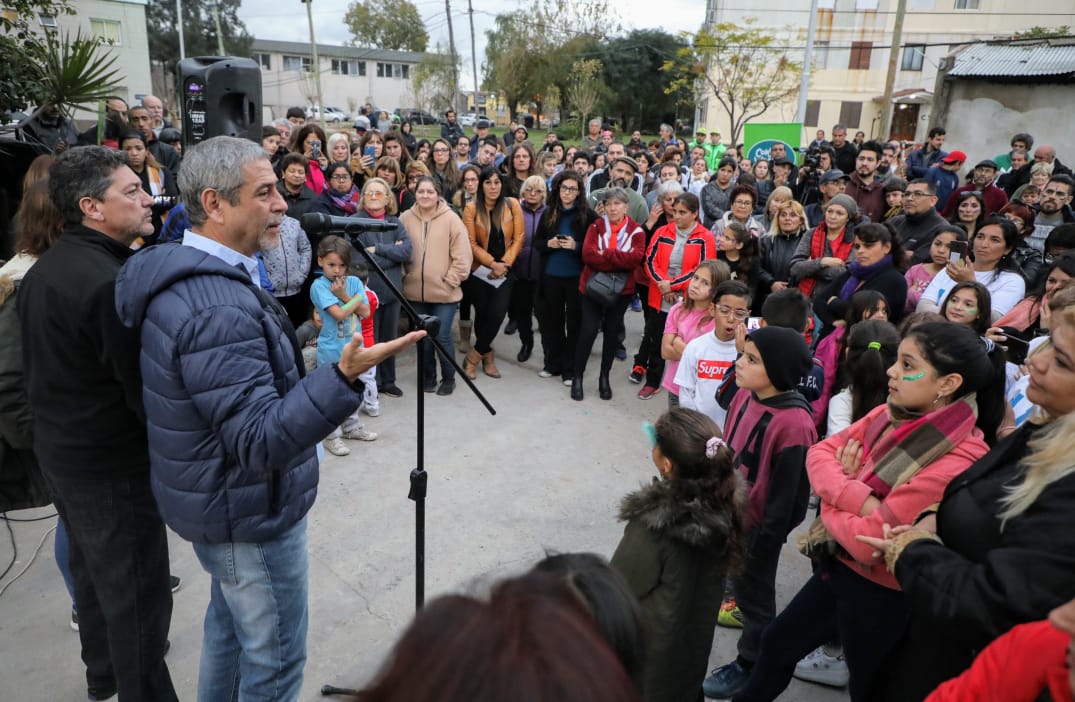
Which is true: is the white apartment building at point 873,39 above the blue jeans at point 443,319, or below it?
above

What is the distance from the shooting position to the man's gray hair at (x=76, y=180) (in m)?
2.21

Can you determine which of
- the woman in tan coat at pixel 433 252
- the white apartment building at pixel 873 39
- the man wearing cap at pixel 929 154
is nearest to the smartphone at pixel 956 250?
the woman in tan coat at pixel 433 252

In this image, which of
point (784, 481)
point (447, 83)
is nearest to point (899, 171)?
point (784, 481)

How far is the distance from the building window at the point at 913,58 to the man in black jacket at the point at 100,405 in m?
37.5

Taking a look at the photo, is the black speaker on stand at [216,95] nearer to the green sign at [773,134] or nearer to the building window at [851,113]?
the green sign at [773,134]

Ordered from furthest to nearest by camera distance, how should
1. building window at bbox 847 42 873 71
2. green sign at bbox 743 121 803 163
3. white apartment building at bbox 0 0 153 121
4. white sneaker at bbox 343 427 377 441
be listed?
building window at bbox 847 42 873 71 → white apartment building at bbox 0 0 153 121 → green sign at bbox 743 121 803 163 → white sneaker at bbox 343 427 377 441

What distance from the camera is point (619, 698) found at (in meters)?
0.71

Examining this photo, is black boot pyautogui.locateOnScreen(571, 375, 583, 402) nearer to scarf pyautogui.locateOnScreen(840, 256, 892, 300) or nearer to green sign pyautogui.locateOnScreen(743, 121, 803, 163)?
scarf pyautogui.locateOnScreen(840, 256, 892, 300)

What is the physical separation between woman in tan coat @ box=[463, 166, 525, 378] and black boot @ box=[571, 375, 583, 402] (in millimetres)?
803

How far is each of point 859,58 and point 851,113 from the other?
2.49 m

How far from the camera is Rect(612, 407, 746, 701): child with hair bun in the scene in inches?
81.7

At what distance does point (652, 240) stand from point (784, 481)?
3383 mm

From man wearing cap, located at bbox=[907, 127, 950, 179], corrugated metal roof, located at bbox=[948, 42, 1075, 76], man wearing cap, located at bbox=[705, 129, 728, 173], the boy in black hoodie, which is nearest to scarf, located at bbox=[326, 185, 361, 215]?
the boy in black hoodie

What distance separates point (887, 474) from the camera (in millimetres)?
2092
